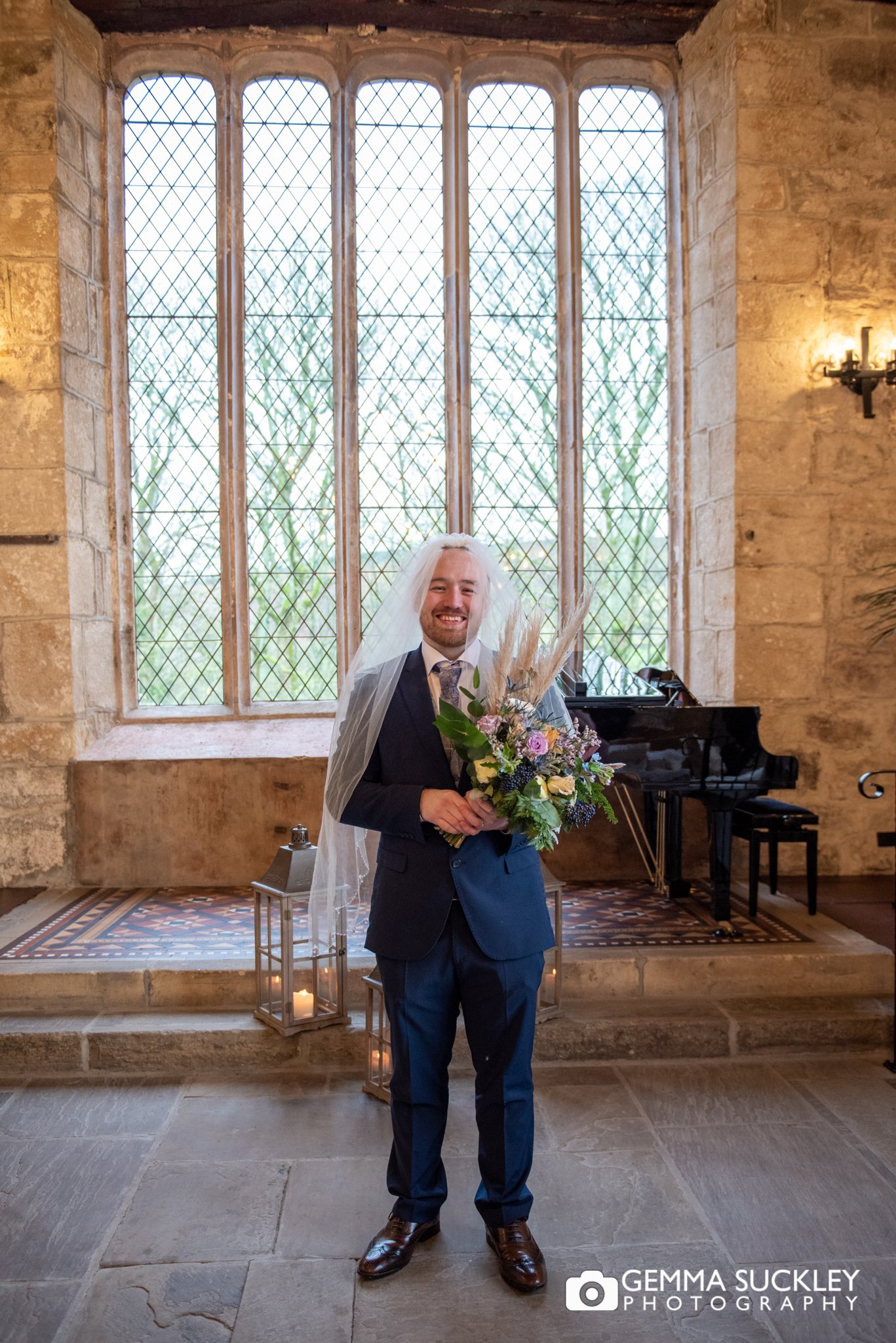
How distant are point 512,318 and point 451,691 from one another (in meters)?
4.43

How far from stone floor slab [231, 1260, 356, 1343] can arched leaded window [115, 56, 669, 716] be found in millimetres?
3896

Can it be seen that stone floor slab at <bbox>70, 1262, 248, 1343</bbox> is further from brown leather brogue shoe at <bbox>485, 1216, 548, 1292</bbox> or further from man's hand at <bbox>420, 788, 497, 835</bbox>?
man's hand at <bbox>420, 788, 497, 835</bbox>

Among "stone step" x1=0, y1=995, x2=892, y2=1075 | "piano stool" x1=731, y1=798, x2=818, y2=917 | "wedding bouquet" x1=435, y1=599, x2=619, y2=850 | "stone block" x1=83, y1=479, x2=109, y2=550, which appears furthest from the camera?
"stone block" x1=83, y1=479, x2=109, y2=550

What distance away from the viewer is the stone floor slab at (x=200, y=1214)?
8.05ft

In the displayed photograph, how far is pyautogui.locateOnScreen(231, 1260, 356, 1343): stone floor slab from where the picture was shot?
214 cm

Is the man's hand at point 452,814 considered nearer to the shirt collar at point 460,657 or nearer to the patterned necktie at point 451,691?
the patterned necktie at point 451,691

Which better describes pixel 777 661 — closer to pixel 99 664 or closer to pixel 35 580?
pixel 99 664

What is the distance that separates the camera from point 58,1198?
2723 mm

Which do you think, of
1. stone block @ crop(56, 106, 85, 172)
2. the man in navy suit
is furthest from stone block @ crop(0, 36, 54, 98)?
the man in navy suit

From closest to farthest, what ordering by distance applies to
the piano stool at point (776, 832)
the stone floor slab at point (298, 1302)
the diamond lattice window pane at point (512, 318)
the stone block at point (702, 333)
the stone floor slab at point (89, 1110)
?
the stone floor slab at point (298, 1302), the stone floor slab at point (89, 1110), the piano stool at point (776, 832), the stone block at point (702, 333), the diamond lattice window pane at point (512, 318)

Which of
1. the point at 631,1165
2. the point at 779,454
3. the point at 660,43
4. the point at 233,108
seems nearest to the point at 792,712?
the point at 779,454

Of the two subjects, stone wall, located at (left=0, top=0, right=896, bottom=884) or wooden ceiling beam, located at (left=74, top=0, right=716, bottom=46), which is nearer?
stone wall, located at (left=0, top=0, right=896, bottom=884)

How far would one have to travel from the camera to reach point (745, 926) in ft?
14.7

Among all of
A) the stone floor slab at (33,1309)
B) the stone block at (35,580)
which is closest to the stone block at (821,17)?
the stone block at (35,580)
